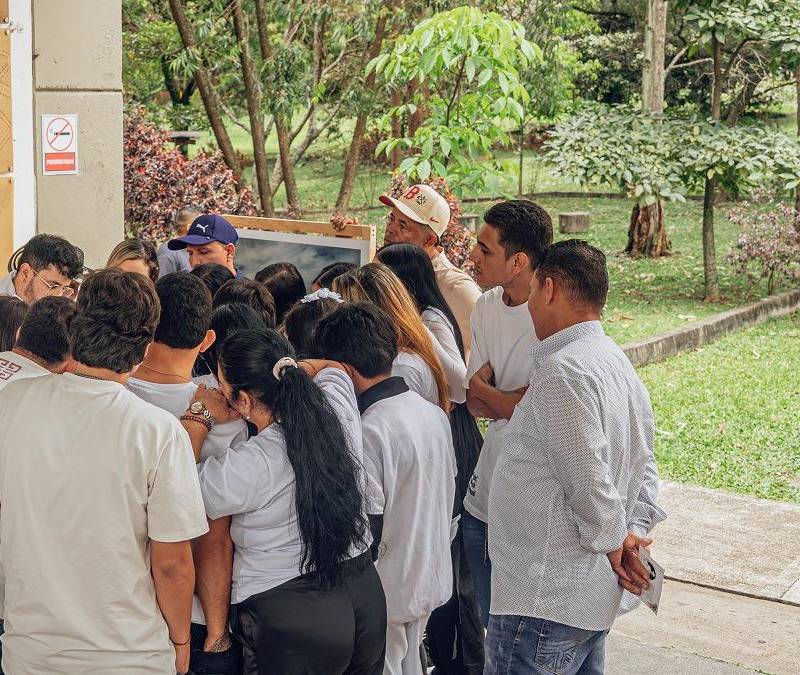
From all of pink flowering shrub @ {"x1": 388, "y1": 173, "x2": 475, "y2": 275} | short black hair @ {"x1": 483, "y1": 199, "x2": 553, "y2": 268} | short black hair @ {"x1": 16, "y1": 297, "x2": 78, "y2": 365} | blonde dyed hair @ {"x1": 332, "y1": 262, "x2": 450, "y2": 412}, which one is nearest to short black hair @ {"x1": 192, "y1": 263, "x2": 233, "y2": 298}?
blonde dyed hair @ {"x1": 332, "y1": 262, "x2": 450, "y2": 412}

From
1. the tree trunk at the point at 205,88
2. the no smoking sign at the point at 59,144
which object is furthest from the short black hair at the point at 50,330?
the tree trunk at the point at 205,88

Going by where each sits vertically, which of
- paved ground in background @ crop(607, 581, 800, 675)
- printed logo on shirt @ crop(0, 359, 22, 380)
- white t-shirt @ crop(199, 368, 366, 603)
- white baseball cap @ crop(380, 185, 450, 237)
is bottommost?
paved ground in background @ crop(607, 581, 800, 675)

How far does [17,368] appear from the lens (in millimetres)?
3490

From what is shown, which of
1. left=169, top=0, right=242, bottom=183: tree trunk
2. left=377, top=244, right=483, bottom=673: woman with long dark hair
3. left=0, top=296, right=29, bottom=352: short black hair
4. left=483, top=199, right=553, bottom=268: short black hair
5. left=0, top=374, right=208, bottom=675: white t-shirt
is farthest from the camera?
left=169, top=0, right=242, bottom=183: tree trunk

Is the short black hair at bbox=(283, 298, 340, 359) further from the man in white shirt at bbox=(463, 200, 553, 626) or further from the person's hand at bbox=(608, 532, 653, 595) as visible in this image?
the person's hand at bbox=(608, 532, 653, 595)

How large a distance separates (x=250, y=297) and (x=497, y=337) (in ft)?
3.26

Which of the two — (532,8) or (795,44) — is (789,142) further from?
(532,8)

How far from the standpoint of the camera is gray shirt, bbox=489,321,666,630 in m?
3.29

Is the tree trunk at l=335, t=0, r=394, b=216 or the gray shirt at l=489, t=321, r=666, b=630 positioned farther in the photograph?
the tree trunk at l=335, t=0, r=394, b=216

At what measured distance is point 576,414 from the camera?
129 inches

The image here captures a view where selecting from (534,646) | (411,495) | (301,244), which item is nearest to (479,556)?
(411,495)

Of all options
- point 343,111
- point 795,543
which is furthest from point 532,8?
point 795,543

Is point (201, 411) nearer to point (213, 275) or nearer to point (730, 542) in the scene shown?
point (213, 275)

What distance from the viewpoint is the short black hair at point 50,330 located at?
11.4 ft
